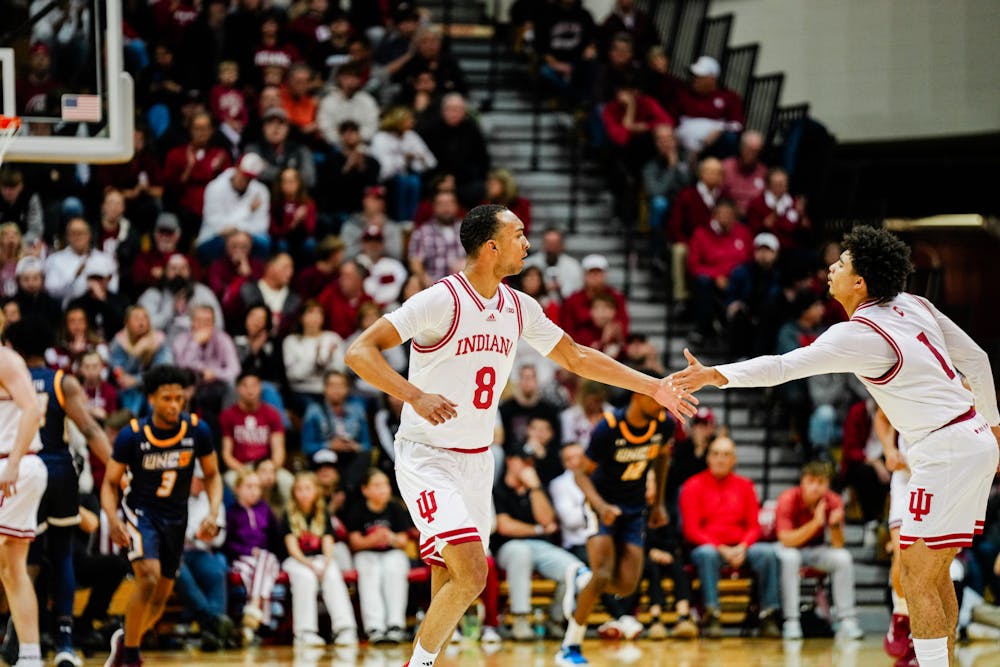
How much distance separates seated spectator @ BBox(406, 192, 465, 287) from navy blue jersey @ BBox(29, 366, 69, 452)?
518 cm

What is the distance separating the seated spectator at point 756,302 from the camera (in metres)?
14.1

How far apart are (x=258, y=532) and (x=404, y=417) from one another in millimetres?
4647

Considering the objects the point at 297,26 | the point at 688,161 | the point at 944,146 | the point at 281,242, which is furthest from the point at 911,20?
the point at 281,242

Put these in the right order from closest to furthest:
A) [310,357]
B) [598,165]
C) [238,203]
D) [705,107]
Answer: [310,357] < [238,203] < [705,107] < [598,165]

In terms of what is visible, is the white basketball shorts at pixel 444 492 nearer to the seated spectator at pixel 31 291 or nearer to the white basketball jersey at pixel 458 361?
the white basketball jersey at pixel 458 361

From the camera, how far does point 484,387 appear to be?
23.5 feet

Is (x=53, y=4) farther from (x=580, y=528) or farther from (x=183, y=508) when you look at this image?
(x=580, y=528)

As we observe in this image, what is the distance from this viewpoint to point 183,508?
932 cm

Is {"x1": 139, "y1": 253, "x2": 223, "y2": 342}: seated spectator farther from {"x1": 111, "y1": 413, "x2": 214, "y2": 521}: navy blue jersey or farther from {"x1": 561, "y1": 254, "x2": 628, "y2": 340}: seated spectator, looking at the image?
{"x1": 111, "y1": 413, "x2": 214, "y2": 521}: navy blue jersey

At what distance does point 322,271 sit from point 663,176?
13.8 feet

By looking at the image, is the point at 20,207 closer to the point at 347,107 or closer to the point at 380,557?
the point at 347,107

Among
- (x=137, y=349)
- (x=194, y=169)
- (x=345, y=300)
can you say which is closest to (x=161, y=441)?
(x=137, y=349)

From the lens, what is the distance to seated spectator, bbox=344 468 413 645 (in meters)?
11.4

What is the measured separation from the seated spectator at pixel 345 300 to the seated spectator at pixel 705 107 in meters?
4.91
